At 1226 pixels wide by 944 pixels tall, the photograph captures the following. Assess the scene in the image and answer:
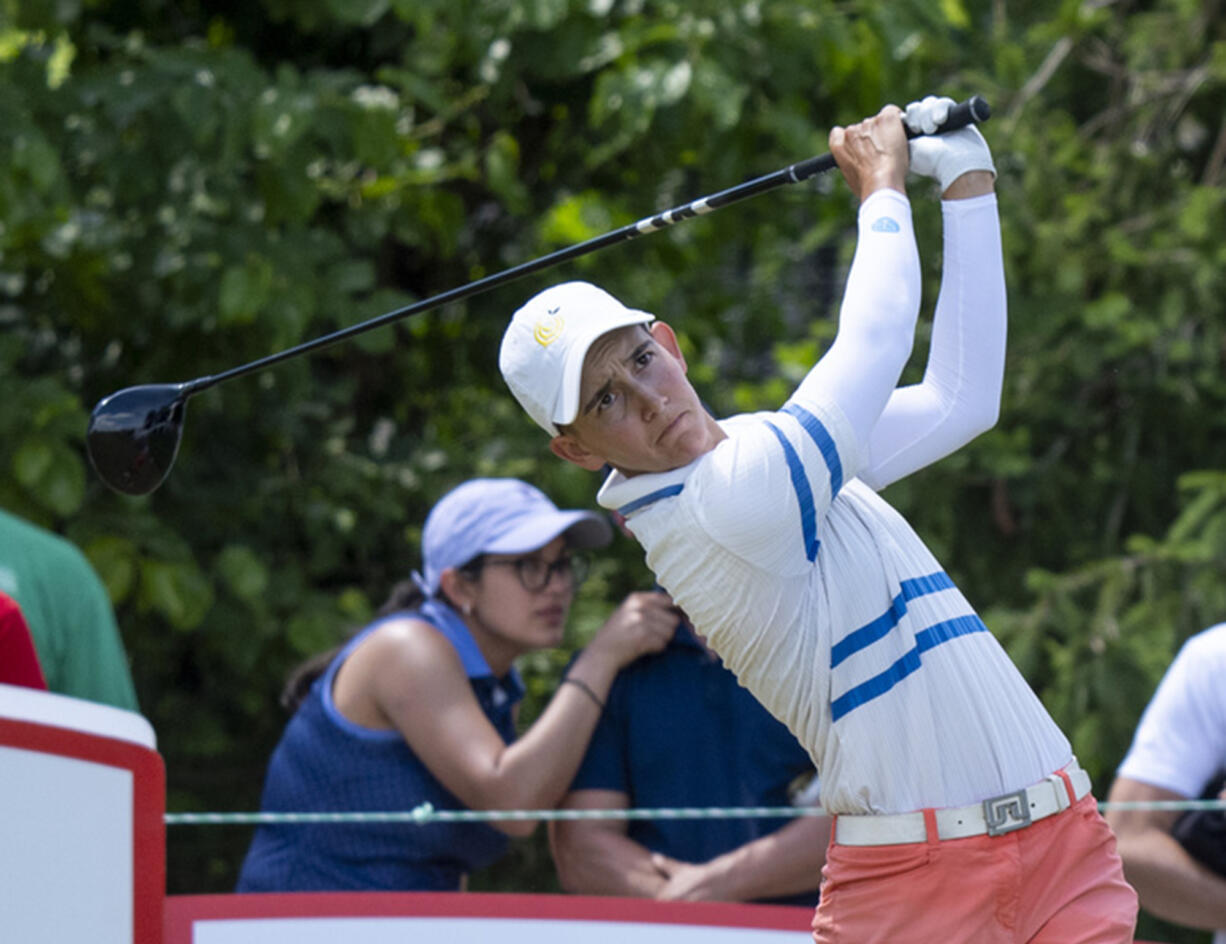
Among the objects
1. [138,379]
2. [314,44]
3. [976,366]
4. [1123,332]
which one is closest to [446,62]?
[314,44]

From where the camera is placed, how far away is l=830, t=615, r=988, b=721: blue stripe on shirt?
1966 mm

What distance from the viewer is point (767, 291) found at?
17.9ft

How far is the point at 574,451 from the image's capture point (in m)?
2.12

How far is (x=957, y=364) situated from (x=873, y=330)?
0.70 feet

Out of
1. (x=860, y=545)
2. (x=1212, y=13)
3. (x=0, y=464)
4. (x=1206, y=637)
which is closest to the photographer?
(x=860, y=545)

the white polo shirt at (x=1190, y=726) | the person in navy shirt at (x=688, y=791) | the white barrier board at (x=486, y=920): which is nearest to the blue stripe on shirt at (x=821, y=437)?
the white barrier board at (x=486, y=920)

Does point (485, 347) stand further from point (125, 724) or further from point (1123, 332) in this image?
point (125, 724)

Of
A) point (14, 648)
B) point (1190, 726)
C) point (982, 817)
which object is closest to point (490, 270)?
point (1190, 726)

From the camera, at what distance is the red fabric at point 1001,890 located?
76.6 inches

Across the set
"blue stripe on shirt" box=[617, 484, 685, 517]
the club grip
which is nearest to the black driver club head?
"blue stripe on shirt" box=[617, 484, 685, 517]

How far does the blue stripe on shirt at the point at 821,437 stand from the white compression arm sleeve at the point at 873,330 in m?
0.02

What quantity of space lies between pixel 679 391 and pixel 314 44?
322cm

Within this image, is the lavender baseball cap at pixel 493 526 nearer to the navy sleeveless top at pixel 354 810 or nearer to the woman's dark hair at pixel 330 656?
the woman's dark hair at pixel 330 656

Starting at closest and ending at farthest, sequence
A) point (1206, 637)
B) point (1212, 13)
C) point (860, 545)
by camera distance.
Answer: point (860, 545)
point (1206, 637)
point (1212, 13)
